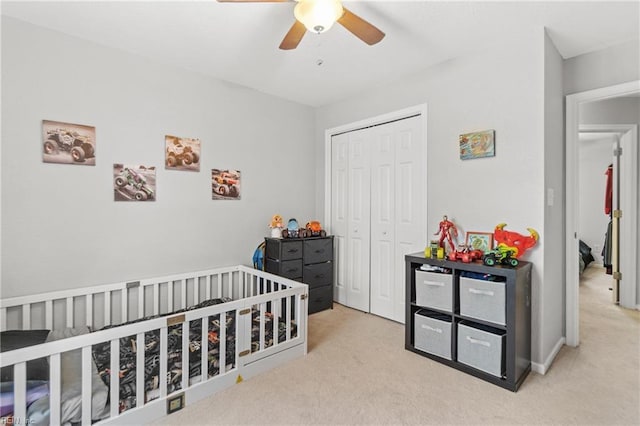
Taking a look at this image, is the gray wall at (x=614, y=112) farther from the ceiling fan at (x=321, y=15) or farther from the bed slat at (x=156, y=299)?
the bed slat at (x=156, y=299)

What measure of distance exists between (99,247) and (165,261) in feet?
1.69

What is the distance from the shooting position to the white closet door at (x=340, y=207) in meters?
3.68

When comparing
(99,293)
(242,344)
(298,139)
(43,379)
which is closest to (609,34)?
(298,139)

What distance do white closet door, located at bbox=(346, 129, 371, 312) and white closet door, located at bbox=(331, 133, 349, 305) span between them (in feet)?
0.21

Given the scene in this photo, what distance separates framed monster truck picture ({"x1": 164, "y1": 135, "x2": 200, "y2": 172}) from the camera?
2.76m

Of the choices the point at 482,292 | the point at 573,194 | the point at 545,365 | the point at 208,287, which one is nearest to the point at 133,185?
the point at 208,287

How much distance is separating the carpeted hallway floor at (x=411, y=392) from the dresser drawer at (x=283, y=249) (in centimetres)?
91

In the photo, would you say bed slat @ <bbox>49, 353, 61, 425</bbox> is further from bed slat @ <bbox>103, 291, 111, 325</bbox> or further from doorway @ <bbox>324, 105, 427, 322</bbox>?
doorway @ <bbox>324, 105, 427, 322</bbox>

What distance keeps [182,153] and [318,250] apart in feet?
5.62

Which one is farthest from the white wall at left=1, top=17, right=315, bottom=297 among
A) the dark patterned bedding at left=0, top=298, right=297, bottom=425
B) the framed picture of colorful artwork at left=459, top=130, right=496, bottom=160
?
the framed picture of colorful artwork at left=459, top=130, right=496, bottom=160

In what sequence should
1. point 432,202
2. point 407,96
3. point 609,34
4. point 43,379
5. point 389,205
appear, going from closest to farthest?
point 43,379, point 609,34, point 432,202, point 407,96, point 389,205

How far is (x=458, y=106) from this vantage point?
2629 mm

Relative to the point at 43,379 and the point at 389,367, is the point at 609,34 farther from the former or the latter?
the point at 43,379

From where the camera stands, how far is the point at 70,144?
2277mm
